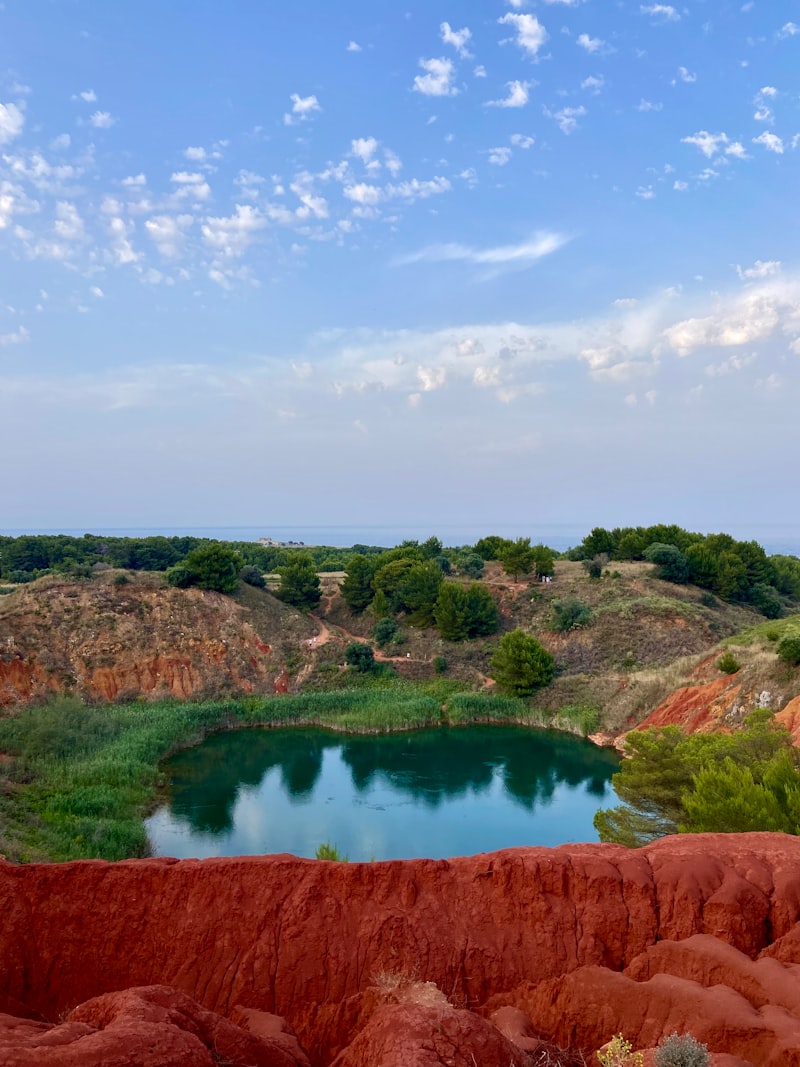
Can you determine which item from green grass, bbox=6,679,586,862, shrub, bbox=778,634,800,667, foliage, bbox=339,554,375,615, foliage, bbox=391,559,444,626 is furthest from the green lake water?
foliage, bbox=339,554,375,615

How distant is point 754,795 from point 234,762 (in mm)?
23955

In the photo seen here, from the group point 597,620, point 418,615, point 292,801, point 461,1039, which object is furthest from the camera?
point 418,615

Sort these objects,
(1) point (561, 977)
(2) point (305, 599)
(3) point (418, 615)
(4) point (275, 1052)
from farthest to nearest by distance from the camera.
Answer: (2) point (305, 599) < (3) point (418, 615) < (1) point (561, 977) < (4) point (275, 1052)

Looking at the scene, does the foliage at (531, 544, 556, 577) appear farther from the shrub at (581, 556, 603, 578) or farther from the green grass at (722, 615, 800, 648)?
the green grass at (722, 615, 800, 648)

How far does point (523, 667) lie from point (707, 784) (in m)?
24.5

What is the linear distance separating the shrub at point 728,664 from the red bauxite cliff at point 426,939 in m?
21.7

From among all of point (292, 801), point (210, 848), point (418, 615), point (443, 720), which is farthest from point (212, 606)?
point (210, 848)

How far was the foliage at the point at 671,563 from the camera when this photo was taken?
49.1 m

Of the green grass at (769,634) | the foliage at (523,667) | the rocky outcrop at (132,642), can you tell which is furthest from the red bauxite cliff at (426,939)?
the rocky outcrop at (132,642)

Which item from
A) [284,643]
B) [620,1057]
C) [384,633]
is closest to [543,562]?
[384,633]

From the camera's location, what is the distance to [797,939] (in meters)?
8.57

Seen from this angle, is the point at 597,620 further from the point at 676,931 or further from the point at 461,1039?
the point at 461,1039

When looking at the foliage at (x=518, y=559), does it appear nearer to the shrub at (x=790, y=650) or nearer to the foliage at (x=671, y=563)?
the foliage at (x=671, y=563)

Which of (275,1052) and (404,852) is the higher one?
(275,1052)
